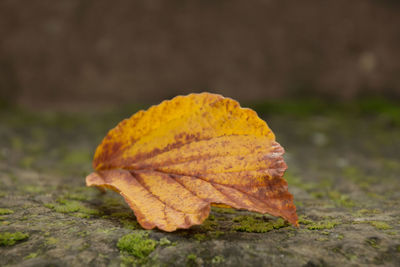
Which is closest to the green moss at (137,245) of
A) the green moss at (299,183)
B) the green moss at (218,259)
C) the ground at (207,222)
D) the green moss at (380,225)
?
the ground at (207,222)

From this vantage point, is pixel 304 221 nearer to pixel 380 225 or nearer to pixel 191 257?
pixel 380 225

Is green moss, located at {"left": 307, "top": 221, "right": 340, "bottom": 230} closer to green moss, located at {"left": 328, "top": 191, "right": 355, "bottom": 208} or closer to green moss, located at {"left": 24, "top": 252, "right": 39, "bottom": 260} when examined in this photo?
green moss, located at {"left": 328, "top": 191, "right": 355, "bottom": 208}

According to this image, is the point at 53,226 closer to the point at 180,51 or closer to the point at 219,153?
the point at 219,153

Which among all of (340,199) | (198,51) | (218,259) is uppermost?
(198,51)

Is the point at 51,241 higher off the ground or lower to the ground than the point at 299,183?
lower

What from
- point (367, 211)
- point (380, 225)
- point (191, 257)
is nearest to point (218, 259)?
point (191, 257)

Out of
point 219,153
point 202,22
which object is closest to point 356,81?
point 202,22

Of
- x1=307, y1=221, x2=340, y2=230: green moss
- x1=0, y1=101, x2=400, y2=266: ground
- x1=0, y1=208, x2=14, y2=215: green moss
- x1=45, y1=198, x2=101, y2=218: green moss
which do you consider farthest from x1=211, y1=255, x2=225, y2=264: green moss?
x1=0, y1=208, x2=14, y2=215: green moss
